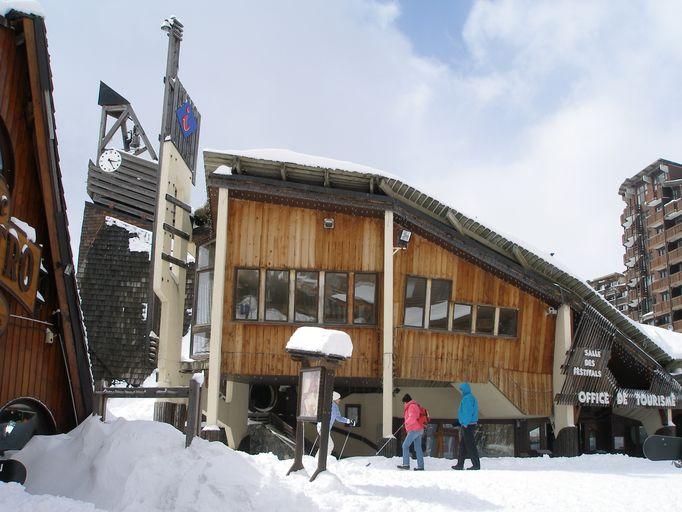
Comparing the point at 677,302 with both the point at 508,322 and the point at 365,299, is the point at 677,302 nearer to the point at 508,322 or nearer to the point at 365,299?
the point at 508,322

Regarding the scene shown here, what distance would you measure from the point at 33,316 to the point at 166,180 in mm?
8538

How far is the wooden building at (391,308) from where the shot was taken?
16.6 m

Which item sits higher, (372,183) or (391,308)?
(372,183)

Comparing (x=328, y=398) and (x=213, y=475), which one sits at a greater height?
(x=328, y=398)

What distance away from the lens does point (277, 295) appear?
55.3 feet

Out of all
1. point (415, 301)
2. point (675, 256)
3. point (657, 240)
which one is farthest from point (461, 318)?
point (657, 240)

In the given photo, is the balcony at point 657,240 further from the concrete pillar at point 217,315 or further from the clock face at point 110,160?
the concrete pillar at point 217,315

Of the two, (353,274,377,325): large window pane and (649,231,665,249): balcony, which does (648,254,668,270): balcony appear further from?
(353,274,377,325): large window pane

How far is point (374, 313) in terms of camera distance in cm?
1708

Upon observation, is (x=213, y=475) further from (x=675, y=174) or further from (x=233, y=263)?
(x=675, y=174)

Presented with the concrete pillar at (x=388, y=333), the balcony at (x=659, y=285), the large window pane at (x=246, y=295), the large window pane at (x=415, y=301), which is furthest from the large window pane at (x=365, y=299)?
the balcony at (x=659, y=285)

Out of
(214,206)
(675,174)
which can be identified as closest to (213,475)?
(214,206)

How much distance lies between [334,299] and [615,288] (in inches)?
2907

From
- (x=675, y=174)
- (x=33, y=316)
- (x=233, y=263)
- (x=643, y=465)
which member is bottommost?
(x=643, y=465)
